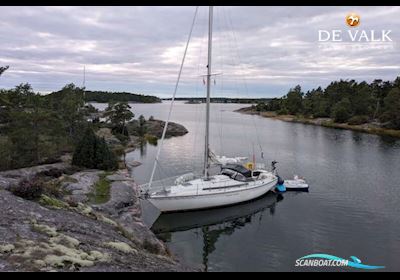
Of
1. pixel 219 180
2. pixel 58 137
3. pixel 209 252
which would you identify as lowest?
pixel 209 252

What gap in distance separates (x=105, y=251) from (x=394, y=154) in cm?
5393

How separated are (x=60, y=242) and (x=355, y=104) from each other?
113 m

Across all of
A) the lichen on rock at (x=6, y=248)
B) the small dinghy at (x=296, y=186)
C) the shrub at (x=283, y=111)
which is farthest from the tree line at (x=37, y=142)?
the shrub at (x=283, y=111)

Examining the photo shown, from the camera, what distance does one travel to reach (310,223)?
25547mm

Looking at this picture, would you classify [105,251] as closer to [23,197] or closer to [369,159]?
[23,197]

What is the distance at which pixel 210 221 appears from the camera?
1035 inches

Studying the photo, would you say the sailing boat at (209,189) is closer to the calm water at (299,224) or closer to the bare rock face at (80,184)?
the calm water at (299,224)

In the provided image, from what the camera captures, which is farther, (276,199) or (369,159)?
(369,159)

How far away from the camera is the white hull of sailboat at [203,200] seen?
2618 cm

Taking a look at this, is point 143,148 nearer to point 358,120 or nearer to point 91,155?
point 91,155

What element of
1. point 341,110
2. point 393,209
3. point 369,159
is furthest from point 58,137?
point 341,110

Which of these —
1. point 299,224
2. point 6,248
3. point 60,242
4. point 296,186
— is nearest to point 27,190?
point 60,242

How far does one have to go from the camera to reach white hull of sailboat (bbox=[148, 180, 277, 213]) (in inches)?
1031

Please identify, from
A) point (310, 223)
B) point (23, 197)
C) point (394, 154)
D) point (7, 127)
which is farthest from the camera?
point (394, 154)
